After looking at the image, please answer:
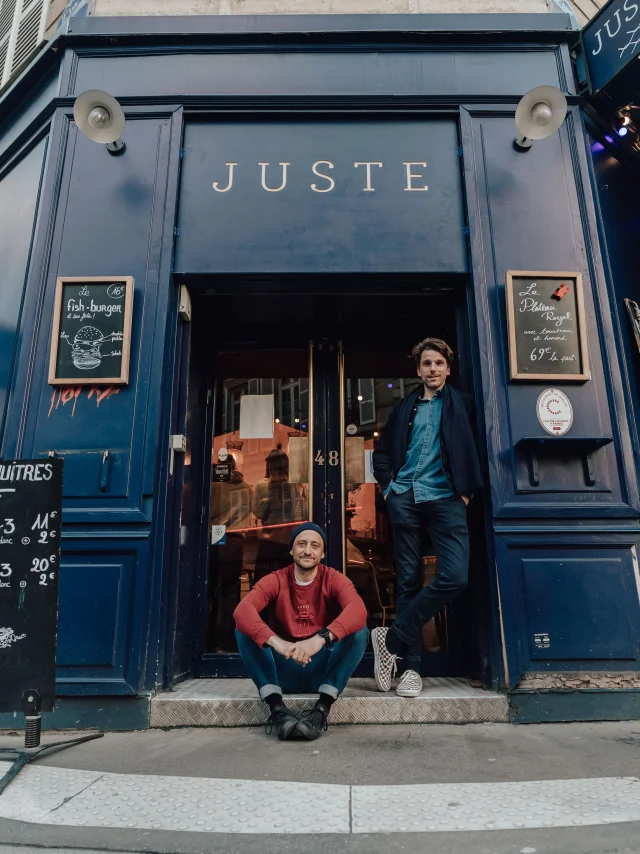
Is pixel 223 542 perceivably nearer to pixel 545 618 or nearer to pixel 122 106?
pixel 545 618

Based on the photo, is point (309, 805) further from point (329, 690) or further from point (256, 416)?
point (256, 416)

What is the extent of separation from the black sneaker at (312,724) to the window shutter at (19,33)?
6.34 metres

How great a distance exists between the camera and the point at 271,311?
15.1 ft

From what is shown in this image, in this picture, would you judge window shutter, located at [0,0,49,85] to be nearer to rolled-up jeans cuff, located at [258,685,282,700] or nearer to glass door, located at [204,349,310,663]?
glass door, located at [204,349,310,663]

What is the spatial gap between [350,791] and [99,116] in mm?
4471

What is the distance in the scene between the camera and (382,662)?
3.50 meters

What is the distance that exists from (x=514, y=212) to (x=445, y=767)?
367cm

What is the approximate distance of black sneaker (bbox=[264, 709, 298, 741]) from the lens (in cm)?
287

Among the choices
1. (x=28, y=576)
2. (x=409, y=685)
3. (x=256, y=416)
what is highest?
(x=256, y=416)

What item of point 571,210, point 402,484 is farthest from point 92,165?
point 571,210

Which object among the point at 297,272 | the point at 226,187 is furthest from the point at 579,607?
the point at 226,187

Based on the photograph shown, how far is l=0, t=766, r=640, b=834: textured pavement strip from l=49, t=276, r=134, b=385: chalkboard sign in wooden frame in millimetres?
2418

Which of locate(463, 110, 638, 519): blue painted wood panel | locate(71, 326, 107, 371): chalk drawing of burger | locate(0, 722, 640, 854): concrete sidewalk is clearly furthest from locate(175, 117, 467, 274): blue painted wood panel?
locate(0, 722, 640, 854): concrete sidewalk

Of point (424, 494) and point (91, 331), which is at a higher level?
point (91, 331)
